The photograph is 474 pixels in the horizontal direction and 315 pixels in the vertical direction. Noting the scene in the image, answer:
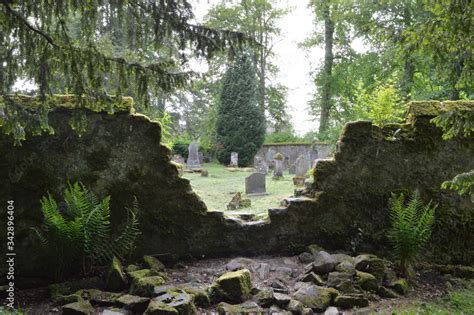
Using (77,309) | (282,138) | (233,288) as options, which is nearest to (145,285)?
(77,309)

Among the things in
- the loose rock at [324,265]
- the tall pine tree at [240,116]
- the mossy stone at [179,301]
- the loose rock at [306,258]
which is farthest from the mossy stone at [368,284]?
the tall pine tree at [240,116]

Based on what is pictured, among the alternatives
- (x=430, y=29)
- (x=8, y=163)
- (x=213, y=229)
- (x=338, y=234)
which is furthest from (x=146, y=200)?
(x=430, y=29)

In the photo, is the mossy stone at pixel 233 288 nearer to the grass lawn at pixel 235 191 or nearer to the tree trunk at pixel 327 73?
the grass lawn at pixel 235 191

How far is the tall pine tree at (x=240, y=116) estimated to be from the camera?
25.0 meters

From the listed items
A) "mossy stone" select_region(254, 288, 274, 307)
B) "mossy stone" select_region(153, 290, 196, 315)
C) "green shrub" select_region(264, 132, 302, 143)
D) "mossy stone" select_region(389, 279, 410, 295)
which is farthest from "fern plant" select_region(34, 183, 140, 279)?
"green shrub" select_region(264, 132, 302, 143)

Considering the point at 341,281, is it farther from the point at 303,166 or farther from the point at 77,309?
the point at 303,166

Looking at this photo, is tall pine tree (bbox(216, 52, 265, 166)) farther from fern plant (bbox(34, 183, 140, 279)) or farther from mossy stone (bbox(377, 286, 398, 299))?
mossy stone (bbox(377, 286, 398, 299))

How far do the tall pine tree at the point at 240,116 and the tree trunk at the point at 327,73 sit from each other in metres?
5.27

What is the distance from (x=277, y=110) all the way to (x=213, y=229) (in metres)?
26.3

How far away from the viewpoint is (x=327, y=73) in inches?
1108

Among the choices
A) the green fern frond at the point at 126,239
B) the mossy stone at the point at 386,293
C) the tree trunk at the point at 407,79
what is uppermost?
the tree trunk at the point at 407,79

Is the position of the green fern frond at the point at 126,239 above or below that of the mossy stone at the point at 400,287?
above

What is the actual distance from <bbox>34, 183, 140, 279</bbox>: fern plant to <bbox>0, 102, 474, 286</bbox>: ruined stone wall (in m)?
0.50

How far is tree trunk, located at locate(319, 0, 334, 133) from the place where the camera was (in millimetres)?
27703
